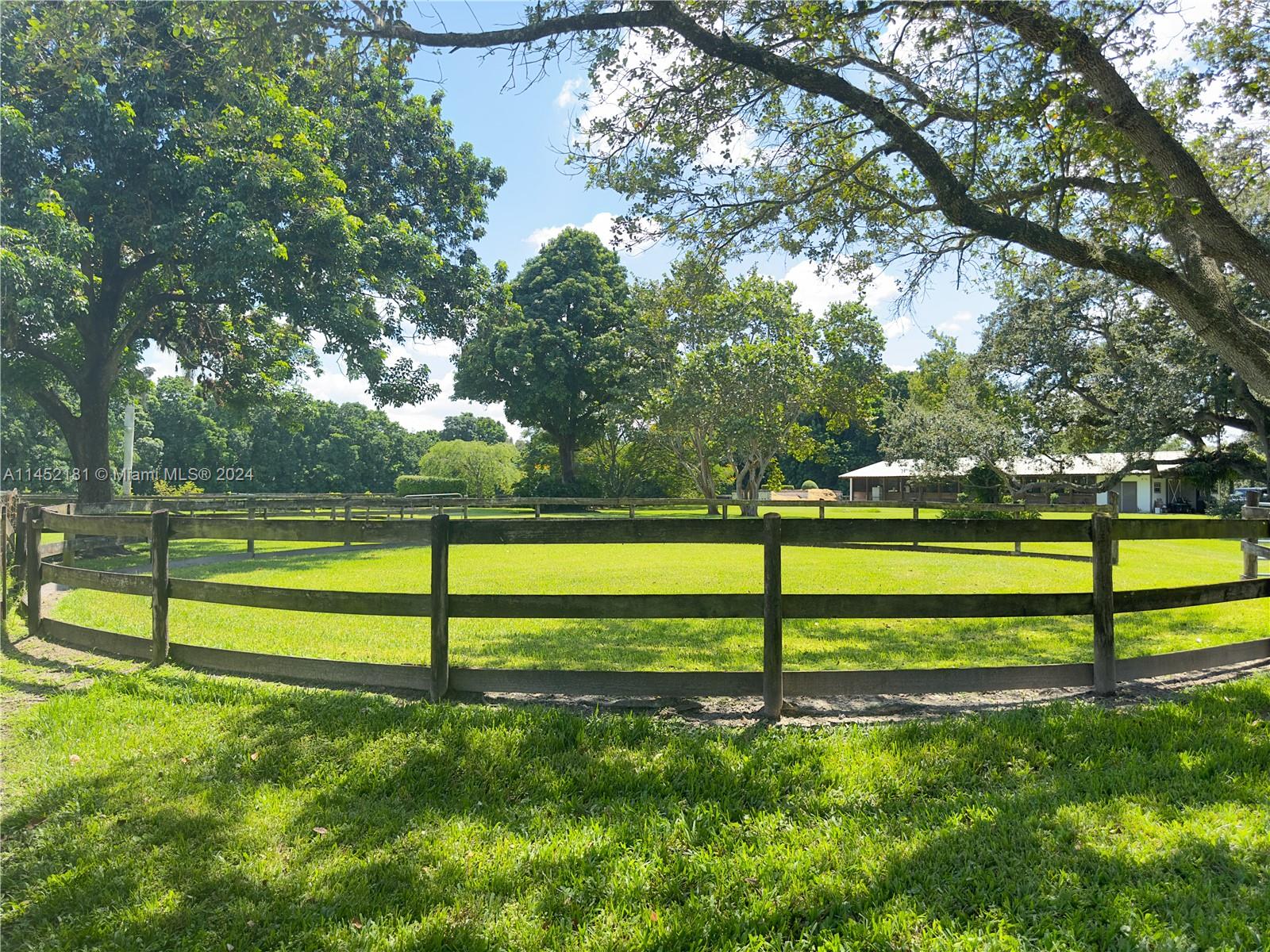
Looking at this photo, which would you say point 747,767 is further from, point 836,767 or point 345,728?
point 345,728

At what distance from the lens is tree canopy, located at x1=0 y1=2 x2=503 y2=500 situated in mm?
15750

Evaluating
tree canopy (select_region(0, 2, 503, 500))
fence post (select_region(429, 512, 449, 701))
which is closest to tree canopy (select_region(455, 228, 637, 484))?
tree canopy (select_region(0, 2, 503, 500))

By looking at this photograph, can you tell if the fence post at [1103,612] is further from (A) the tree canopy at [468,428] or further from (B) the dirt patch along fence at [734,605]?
(A) the tree canopy at [468,428]

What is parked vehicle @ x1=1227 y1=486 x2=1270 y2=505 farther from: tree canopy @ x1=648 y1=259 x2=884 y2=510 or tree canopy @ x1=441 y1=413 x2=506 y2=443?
tree canopy @ x1=441 y1=413 x2=506 y2=443

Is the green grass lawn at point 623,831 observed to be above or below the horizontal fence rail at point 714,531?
below

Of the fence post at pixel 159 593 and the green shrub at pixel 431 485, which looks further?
the green shrub at pixel 431 485

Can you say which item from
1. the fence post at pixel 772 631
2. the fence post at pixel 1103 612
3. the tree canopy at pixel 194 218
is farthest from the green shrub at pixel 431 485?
the fence post at pixel 1103 612

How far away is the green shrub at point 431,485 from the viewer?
49062 mm

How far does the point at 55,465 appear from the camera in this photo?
52656 millimetres

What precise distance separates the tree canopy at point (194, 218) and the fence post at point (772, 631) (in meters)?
10.2

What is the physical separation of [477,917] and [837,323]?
3607 cm

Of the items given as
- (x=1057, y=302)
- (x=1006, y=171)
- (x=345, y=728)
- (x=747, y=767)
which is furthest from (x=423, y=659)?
(x=1057, y=302)

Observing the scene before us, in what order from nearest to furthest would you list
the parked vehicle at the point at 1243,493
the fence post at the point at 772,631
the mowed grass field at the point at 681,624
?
the fence post at the point at 772,631 < the mowed grass field at the point at 681,624 < the parked vehicle at the point at 1243,493

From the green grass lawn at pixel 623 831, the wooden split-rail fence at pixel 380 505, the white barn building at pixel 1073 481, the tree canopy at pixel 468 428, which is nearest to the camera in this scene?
the green grass lawn at pixel 623 831
